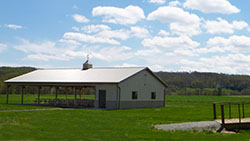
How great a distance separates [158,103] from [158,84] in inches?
81.4

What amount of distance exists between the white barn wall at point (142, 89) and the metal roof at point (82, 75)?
72 cm

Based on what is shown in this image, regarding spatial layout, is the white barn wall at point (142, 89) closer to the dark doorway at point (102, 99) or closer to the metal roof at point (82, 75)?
the metal roof at point (82, 75)

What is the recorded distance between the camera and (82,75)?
116 ft

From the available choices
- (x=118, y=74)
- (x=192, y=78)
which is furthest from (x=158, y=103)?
(x=192, y=78)

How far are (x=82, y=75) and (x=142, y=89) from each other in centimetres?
661

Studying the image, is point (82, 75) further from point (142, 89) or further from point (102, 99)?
point (142, 89)

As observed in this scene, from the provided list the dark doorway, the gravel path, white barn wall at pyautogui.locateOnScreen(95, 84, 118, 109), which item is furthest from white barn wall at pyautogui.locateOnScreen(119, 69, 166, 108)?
the gravel path

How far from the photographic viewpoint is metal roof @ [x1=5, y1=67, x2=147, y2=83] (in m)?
32.4

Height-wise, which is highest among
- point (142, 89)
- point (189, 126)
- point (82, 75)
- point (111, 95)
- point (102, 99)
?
point (82, 75)

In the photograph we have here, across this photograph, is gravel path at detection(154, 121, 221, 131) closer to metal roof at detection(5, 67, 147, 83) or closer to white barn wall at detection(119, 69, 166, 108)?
metal roof at detection(5, 67, 147, 83)

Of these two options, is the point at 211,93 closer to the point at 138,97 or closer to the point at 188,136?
the point at 138,97

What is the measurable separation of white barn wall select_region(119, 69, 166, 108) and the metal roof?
2.35ft

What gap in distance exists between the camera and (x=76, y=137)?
12742 mm

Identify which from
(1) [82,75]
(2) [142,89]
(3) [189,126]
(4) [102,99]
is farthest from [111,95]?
(3) [189,126]
